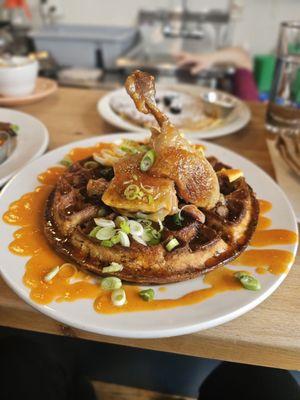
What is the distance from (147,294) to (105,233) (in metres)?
0.21

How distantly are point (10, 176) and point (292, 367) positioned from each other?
1098 mm

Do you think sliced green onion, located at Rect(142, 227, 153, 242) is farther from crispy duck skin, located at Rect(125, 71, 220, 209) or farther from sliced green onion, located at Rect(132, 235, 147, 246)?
crispy duck skin, located at Rect(125, 71, 220, 209)

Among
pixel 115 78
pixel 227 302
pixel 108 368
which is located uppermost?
pixel 227 302

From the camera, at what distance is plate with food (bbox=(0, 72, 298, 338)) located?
0.87m

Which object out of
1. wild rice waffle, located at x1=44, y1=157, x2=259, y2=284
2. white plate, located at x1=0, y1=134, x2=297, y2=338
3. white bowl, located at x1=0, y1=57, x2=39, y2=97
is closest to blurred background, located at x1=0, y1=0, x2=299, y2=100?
white bowl, located at x1=0, y1=57, x2=39, y2=97

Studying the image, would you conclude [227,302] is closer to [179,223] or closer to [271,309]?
[271,309]

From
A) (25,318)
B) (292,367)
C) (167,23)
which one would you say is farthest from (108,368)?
(167,23)

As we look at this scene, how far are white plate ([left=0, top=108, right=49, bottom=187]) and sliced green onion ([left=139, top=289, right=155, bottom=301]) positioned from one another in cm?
74

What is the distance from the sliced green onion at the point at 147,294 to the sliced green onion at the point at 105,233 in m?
0.18

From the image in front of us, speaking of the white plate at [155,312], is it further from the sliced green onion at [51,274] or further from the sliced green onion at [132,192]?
the sliced green onion at [132,192]

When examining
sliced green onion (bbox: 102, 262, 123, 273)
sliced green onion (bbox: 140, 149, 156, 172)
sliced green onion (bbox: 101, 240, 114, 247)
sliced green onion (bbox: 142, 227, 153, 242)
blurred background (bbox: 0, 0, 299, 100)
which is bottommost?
blurred background (bbox: 0, 0, 299, 100)

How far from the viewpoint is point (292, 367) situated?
901 millimetres

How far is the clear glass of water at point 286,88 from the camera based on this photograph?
1.88m

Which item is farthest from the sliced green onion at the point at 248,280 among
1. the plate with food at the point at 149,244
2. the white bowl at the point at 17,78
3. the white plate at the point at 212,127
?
the white bowl at the point at 17,78
